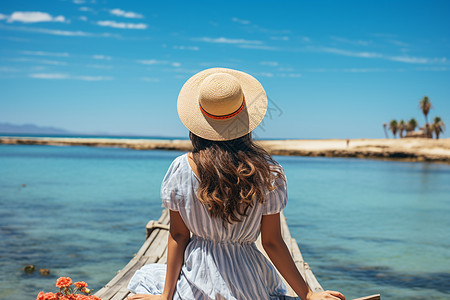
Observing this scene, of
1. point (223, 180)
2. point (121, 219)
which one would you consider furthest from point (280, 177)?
point (121, 219)

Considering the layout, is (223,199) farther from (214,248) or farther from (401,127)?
(401,127)

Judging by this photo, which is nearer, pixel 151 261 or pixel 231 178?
pixel 231 178

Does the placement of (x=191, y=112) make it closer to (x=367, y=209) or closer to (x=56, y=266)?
(x=56, y=266)

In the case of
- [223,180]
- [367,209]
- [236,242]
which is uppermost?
[223,180]

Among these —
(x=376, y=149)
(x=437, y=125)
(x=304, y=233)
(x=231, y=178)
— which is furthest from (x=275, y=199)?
(x=437, y=125)

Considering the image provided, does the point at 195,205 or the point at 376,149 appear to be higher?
the point at 195,205

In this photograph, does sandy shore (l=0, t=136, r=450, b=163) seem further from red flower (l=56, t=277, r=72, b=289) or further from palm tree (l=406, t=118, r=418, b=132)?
red flower (l=56, t=277, r=72, b=289)

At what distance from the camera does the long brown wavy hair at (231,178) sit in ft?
5.29

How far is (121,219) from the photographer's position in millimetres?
9430

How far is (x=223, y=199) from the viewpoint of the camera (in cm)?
162

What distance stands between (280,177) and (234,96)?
1.22 feet

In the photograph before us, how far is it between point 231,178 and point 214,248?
1.06ft

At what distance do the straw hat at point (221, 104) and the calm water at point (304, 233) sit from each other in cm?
431

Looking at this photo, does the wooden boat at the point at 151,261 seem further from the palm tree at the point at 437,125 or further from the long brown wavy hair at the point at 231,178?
the palm tree at the point at 437,125
